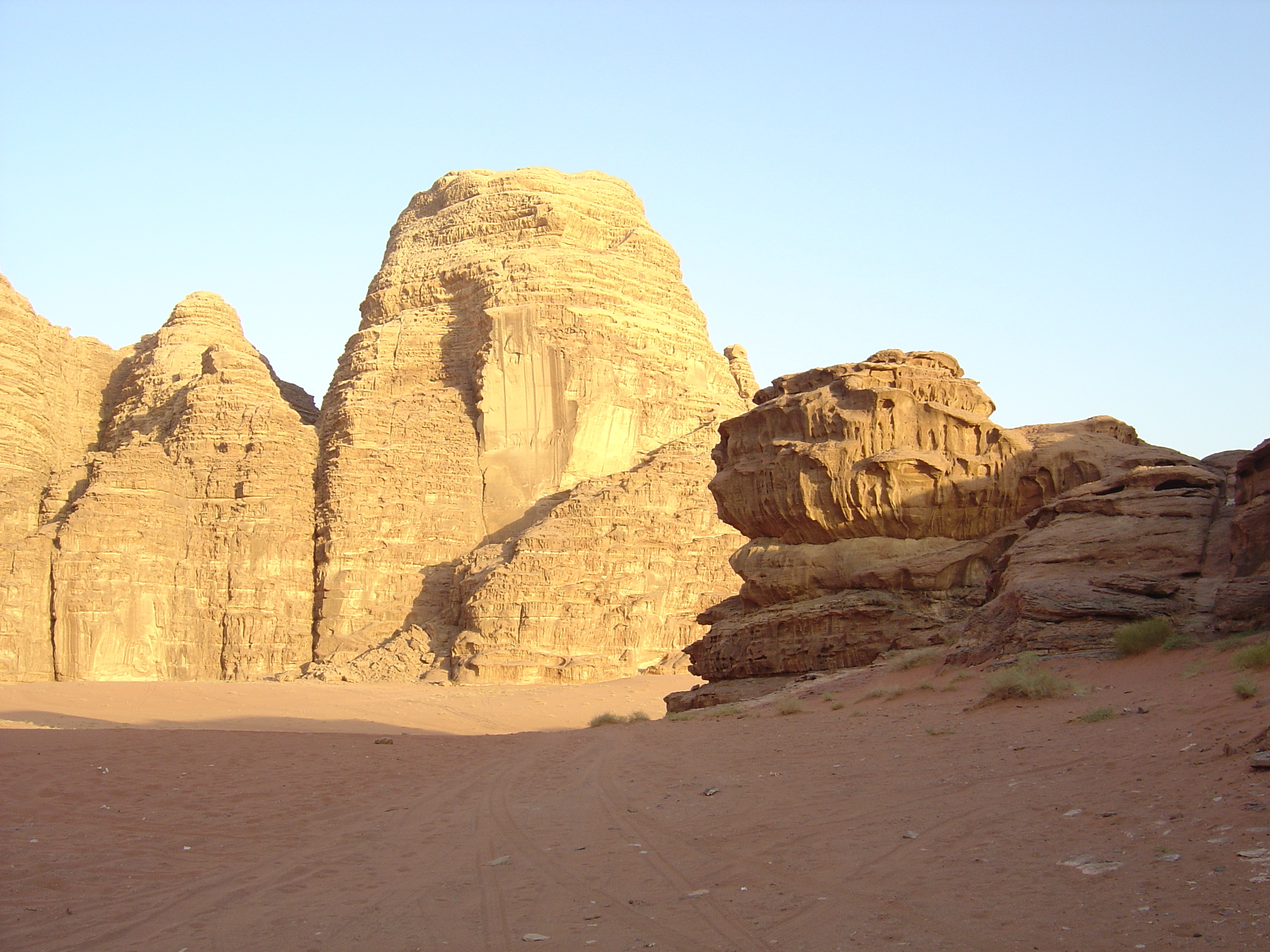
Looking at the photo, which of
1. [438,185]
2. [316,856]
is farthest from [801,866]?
[438,185]

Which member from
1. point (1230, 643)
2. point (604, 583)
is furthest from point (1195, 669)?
point (604, 583)

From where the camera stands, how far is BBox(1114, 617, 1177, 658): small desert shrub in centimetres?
1223

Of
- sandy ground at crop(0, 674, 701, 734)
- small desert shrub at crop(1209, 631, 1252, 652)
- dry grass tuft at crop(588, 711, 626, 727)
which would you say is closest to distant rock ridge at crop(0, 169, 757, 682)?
sandy ground at crop(0, 674, 701, 734)

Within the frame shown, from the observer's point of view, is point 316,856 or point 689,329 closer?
point 316,856

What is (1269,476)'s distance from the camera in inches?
545

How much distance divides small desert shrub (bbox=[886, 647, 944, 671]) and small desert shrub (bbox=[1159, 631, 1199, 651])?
4264 millimetres

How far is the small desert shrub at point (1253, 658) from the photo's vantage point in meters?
9.62

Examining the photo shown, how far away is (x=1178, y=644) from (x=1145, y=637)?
37 cm

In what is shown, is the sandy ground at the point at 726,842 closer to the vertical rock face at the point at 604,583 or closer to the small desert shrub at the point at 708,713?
the small desert shrub at the point at 708,713

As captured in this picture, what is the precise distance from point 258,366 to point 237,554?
12079mm

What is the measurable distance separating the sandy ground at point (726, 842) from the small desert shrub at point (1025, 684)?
0.18 metres

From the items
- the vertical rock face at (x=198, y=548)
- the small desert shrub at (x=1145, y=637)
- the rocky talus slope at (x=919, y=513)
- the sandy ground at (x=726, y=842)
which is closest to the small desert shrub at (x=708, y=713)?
the rocky talus slope at (x=919, y=513)

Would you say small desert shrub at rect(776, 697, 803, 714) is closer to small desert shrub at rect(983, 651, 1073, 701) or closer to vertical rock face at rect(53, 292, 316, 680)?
small desert shrub at rect(983, 651, 1073, 701)

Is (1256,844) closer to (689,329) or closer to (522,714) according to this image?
(522,714)
